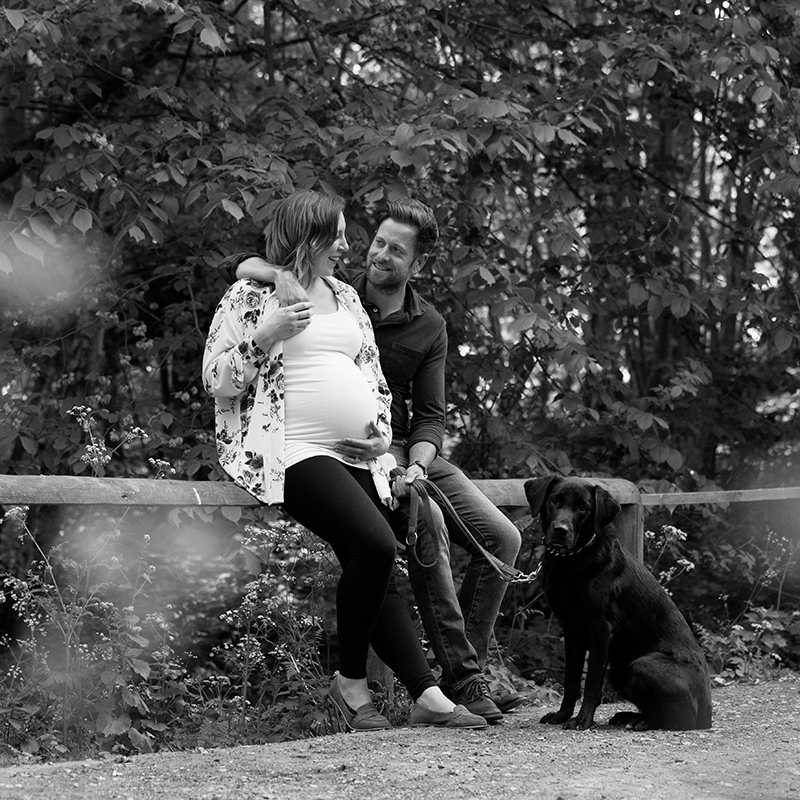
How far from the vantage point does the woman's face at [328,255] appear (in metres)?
3.96

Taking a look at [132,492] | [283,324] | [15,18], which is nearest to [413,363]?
[283,324]

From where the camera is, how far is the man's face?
14.0 feet

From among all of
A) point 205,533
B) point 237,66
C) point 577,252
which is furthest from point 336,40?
point 205,533

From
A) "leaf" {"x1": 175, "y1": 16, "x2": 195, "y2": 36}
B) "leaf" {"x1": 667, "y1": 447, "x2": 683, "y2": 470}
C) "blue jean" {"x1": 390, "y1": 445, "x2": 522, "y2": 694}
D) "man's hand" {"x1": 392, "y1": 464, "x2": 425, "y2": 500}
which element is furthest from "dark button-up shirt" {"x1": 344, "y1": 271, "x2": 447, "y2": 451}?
"leaf" {"x1": 667, "y1": 447, "x2": 683, "y2": 470}

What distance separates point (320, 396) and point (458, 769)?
127 cm

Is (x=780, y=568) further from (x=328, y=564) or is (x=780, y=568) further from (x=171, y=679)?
(x=171, y=679)

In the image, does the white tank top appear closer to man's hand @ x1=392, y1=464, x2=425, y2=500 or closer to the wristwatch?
man's hand @ x1=392, y1=464, x2=425, y2=500

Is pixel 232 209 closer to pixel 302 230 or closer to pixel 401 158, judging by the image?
pixel 401 158

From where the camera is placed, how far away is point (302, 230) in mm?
3912

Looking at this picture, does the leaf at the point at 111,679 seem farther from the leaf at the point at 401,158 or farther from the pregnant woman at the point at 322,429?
the leaf at the point at 401,158

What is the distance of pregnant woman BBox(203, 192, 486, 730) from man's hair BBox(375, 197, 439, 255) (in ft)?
1.21

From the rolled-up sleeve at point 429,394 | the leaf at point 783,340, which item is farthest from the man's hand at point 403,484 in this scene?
the leaf at point 783,340

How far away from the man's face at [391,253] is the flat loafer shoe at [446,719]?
1.54m

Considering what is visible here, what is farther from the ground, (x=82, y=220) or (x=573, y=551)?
(x=82, y=220)
